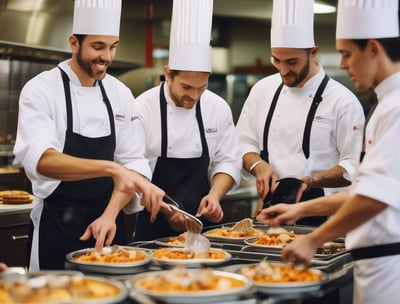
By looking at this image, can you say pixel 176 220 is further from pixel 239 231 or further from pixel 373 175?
pixel 373 175

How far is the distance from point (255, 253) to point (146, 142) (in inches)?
44.8

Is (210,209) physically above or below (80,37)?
below

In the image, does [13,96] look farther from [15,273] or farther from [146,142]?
[15,273]

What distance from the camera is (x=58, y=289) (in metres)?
1.93

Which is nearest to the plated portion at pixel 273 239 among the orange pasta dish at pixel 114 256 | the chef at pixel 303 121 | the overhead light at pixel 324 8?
the chef at pixel 303 121

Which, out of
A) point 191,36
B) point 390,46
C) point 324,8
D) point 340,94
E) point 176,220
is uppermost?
point 324,8

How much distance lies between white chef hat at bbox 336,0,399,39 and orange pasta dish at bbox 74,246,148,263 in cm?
110

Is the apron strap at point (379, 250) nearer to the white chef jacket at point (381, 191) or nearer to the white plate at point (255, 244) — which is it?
the white chef jacket at point (381, 191)

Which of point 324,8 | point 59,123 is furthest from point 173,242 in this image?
point 324,8

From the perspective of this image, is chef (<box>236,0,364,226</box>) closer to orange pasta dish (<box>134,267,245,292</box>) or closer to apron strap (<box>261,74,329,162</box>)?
apron strap (<box>261,74,329,162</box>)

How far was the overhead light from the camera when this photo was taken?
7.21 m

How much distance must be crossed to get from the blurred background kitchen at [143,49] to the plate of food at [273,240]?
5.45 ft

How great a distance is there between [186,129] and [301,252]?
1.55m

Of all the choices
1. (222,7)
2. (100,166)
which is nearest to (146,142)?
(100,166)
